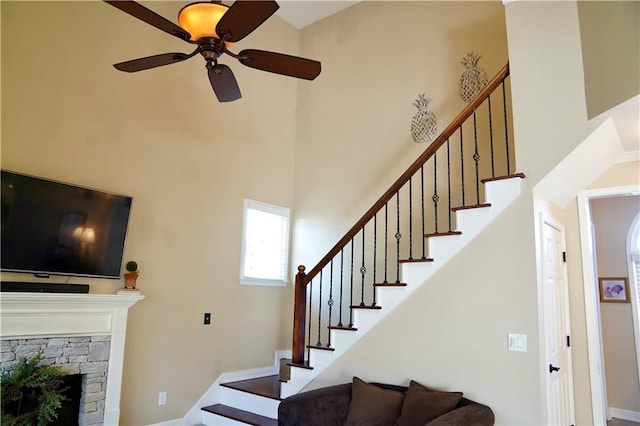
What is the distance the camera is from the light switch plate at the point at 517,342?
9.68 feet

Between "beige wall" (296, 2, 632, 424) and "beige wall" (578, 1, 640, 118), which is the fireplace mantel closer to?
"beige wall" (296, 2, 632, 424)

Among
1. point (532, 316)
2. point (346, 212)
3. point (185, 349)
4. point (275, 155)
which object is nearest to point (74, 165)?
point (185, 349)

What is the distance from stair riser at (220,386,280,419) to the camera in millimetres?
4215

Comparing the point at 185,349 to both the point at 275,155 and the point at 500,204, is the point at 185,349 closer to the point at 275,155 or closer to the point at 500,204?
the point at 275,155

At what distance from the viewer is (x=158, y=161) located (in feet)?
14.7

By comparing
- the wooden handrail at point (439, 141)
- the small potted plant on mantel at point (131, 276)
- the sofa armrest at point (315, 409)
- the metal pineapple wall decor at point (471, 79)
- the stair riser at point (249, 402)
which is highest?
the metal pineapple wall decor at point (471, 79)

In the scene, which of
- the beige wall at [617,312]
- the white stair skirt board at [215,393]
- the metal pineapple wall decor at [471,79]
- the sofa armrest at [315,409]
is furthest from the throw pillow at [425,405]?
the beige wall at [617,312]

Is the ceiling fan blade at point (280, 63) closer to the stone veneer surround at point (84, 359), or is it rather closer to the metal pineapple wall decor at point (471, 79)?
the metal pineapple wall decor at point (471, 79)

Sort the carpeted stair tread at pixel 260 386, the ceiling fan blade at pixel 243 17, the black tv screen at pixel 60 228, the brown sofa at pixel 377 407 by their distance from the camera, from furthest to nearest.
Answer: the carpeted stair tread at pixel 260 386 → the black tv screen at pixel 60 228 → the brown sofa at pixel 377 407 → the ceiling fan blade at pixel 243 17

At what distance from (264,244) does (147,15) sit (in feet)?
11.3

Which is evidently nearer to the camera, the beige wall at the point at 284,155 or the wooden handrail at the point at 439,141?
the beige wall at the point at 284,155

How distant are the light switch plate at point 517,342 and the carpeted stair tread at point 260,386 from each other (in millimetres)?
2264

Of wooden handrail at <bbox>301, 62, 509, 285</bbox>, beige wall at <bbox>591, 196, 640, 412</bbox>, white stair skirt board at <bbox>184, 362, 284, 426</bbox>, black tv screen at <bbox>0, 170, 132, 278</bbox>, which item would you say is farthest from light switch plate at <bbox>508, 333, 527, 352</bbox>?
beige wall at <bbox>591, 196, 640, 412</bbox>

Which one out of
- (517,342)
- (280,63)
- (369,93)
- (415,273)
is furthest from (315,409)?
(369,93)
